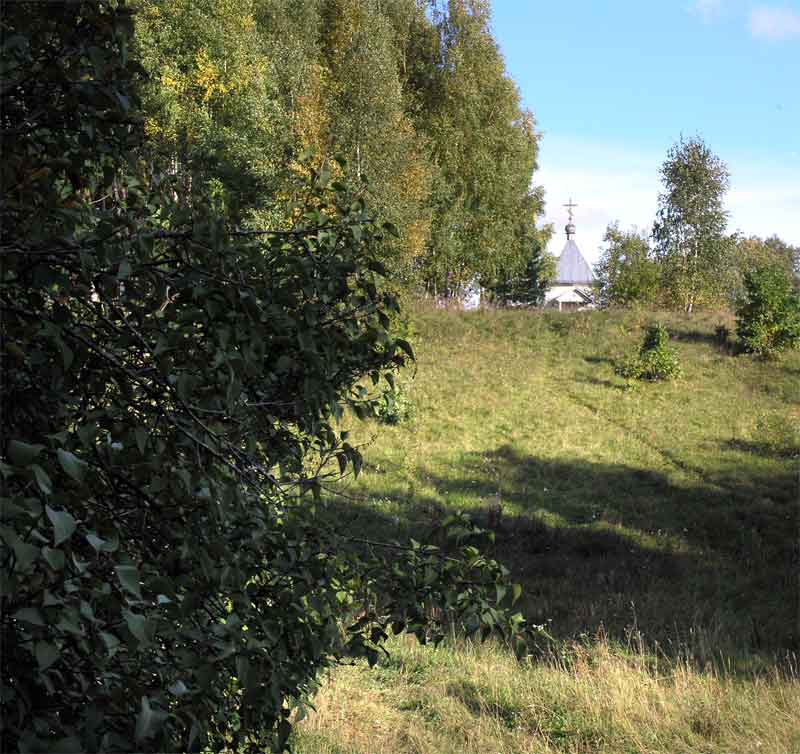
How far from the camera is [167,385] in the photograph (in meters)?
2.49

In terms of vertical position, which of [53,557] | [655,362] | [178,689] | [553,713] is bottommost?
[553,713]

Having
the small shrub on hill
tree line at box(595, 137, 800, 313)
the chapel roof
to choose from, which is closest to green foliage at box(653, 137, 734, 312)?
tree line at box(595, 137, 800, 313)

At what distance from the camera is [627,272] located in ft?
146

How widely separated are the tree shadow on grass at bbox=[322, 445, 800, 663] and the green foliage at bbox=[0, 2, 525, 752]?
6.03 metres

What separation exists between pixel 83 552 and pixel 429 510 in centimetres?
1289

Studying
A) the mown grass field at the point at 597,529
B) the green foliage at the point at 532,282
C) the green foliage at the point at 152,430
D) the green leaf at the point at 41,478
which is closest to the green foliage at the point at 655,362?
the mown grass field at the point at 597,529

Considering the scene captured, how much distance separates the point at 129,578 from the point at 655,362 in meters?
23.4

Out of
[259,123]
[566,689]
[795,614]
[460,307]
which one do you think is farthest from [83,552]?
[460,307]

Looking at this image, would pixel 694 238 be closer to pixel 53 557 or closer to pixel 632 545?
pixel 632 545

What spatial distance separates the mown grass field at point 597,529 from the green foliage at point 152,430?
103cm

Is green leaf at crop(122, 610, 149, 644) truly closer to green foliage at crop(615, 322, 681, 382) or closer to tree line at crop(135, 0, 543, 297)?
tree line at crop(135, 0, 543, 297)

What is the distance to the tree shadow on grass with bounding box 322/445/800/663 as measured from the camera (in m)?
9.80

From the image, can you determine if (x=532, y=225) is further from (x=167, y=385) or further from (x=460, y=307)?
(x=167, y=385)

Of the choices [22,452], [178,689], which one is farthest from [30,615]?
[178,689]
